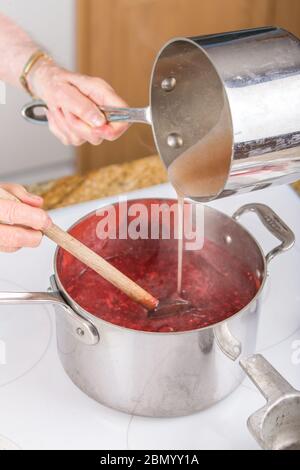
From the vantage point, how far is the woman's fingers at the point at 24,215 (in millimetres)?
917

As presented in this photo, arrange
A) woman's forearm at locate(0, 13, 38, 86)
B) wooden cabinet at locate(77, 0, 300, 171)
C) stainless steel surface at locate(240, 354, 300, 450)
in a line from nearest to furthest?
stainless steel surface at locate(240, 354, 300, 450) < woman's forearm at locate(0, 13, 38, 86) < wooden cabinet at locate(77, 0, 300, 171)

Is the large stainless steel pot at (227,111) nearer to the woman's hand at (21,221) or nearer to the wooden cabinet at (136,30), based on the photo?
the woman's hand at (21,221)

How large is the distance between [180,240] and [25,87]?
467 mm

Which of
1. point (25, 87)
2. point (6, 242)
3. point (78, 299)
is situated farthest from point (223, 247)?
point (25, 87)

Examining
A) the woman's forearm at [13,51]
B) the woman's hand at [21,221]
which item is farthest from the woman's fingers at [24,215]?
the woman's forearm at [13,51]

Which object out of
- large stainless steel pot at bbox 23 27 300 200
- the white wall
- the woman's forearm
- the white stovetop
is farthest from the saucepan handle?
the white wall

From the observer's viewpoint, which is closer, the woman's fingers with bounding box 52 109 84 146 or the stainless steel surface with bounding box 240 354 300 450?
the stainless steel surface with bounding box 240 354 300 450

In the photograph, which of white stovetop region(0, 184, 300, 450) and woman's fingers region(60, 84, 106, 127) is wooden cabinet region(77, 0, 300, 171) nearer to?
woman's fingers region(60, 84, 106, 127)

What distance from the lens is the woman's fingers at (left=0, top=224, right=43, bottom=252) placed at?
94cm

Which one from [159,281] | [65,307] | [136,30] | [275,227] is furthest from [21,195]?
[136,30]

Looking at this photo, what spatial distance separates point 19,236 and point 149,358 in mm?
230

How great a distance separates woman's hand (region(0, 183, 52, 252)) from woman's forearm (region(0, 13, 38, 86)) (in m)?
0.42
